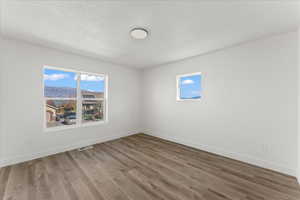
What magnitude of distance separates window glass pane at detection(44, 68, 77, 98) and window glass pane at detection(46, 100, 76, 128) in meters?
0.19

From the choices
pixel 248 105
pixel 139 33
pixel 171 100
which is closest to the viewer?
pixel 139 33

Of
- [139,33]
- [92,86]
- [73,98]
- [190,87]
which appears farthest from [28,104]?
[190,87]

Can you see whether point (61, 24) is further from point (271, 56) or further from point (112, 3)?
point (271, 56)

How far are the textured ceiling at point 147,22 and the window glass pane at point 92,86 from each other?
1.03m

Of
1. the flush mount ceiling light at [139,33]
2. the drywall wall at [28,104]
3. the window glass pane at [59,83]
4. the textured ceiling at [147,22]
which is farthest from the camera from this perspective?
the window glass pane at [59,83]

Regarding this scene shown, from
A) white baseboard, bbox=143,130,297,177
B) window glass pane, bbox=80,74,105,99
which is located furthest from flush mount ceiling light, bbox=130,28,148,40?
white baseboard, bbox=143,130,297,177

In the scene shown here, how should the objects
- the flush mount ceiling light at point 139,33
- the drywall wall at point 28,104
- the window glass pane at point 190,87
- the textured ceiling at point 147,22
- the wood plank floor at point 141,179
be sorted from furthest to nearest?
the window glass pane at point 190,87 < the drywall wall at point 28,104 < the flush mount ceiling light at point 139,33 < the wood plank floor at point 141,179 < the textured ceiling at point 147,22

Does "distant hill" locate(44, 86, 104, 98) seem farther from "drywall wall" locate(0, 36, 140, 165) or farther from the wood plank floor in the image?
the wood plank floor

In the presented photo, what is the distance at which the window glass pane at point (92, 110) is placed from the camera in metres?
3.65

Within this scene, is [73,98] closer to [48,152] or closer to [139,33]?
[48,152]

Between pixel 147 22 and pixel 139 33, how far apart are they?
302mm

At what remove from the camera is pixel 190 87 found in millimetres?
3635

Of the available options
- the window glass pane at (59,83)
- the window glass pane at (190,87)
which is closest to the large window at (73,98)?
the window glass pane at (59,83)

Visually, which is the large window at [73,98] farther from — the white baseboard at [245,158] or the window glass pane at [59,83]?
the white baseboard at [245,158]
